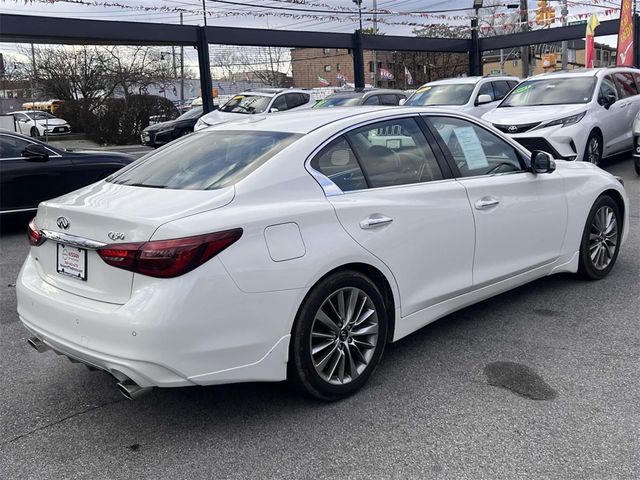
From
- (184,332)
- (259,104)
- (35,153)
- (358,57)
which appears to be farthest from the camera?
(358,57)

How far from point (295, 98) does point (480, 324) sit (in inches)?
524

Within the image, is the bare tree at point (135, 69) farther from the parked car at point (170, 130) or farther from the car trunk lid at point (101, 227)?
the car trunk lid at point (101, 227)

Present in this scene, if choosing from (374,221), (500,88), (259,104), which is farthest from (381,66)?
(374,221)

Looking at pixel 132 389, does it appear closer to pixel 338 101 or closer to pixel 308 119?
pixel 308 119

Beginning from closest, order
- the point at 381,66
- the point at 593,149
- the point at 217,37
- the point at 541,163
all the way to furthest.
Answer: the point at 541,163
the point at 593,149
the point at 217,37
the point at 381,66

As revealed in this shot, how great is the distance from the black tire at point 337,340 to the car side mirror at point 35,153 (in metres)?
6.34

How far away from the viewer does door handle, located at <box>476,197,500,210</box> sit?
163 inches

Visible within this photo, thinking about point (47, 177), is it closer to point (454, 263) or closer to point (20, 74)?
point (454, 263)

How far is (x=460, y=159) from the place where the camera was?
4.30 m

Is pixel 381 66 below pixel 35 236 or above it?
above

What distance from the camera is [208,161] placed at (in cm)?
370

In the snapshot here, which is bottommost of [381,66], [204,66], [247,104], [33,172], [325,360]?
[325,360]

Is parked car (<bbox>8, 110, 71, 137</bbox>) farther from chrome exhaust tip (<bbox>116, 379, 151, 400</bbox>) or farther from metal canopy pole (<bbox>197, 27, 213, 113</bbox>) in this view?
chrome exhaust tip (<bbox>116, 379, 151, 400</bbox>)

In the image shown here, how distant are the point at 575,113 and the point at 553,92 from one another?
1243mm
